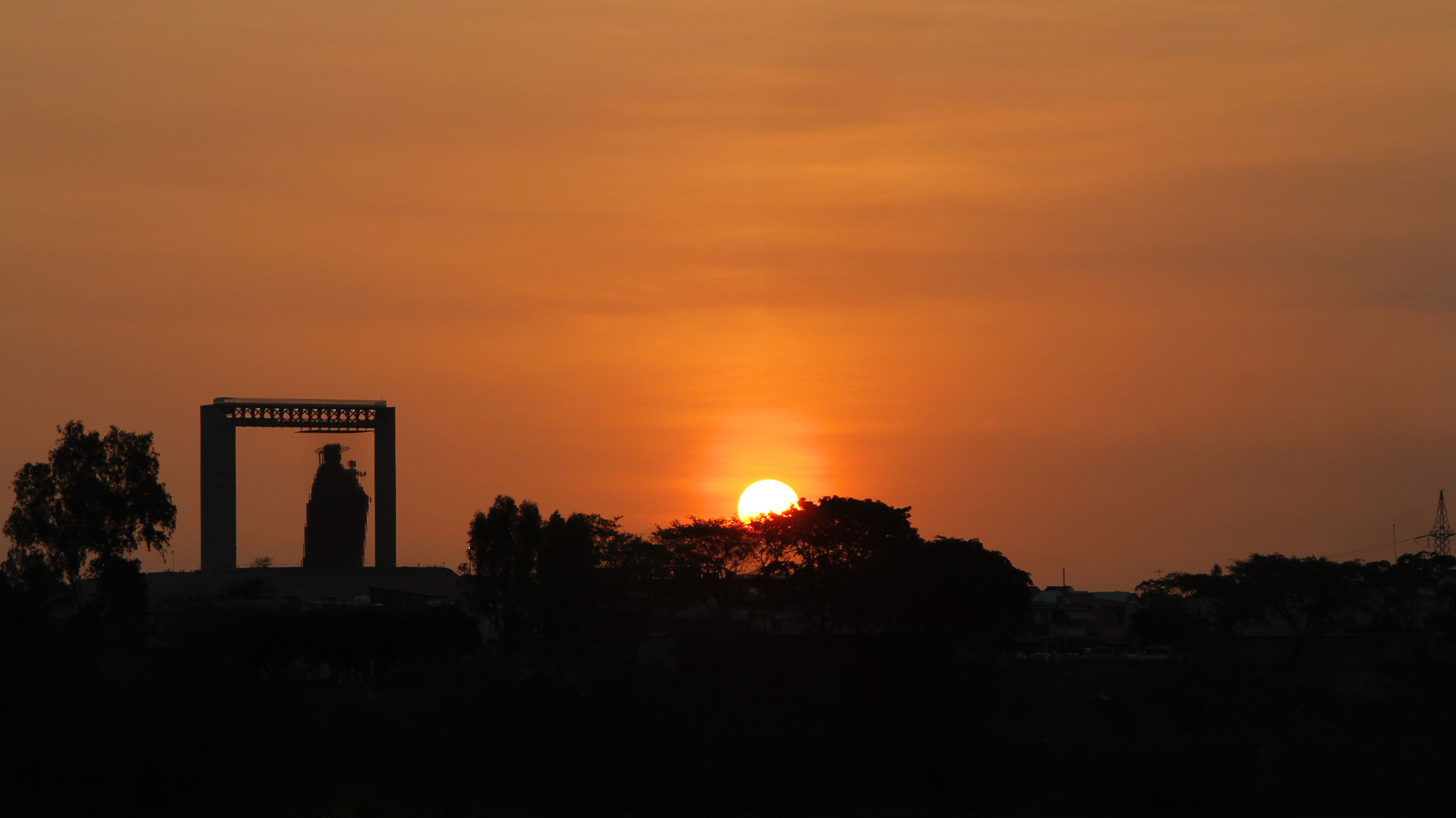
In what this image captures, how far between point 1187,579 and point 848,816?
31.0 m

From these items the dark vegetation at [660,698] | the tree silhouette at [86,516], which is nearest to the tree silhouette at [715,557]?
the dark vegetation at [660,698]

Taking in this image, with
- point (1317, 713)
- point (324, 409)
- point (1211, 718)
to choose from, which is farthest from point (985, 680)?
point (324, 409)

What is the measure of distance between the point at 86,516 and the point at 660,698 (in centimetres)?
2371

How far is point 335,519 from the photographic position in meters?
133

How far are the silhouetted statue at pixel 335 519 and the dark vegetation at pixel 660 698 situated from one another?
64775 millimetres

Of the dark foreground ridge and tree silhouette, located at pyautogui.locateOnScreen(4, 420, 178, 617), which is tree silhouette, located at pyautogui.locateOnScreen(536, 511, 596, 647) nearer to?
the dark foreground ridge

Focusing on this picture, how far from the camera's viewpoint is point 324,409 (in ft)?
345

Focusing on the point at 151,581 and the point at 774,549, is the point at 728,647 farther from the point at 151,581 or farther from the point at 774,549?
the point at 151,581

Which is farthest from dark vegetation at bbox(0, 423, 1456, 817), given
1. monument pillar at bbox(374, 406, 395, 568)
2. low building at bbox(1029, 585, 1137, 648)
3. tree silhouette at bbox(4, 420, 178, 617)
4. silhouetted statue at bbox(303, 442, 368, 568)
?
silhouetted statue at bbox(303, 442, 368, 568)

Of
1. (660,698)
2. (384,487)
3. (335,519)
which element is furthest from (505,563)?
(335,519)

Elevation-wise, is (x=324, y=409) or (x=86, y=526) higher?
(x=324, y=409)

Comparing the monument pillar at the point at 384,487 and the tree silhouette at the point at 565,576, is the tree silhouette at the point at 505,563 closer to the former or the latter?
the tree silhouette at the point at 565,576

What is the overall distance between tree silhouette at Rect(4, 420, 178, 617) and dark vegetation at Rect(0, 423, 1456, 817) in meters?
0.11

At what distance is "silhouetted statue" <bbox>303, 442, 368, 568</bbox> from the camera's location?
432ft
